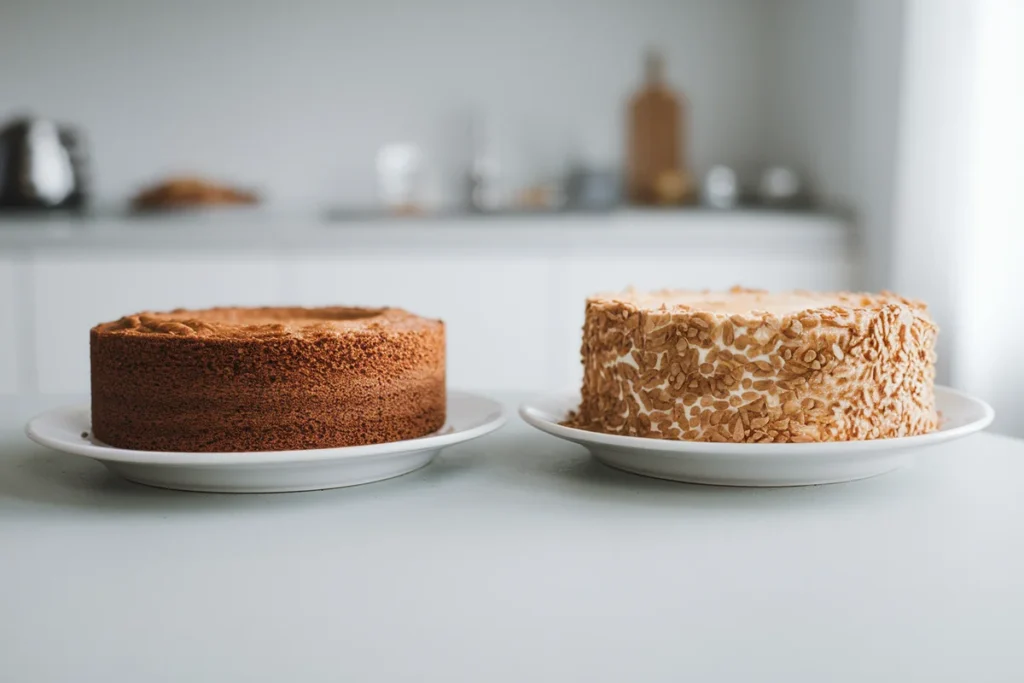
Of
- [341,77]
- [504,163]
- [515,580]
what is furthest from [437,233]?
[515,580]

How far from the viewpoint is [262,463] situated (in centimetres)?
60

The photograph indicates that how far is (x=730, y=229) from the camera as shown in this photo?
7.51 ft

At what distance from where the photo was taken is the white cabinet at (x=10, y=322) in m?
2.18

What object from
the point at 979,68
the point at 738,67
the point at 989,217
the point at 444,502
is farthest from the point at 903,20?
the point at 444,502

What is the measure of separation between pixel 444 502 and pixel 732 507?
0.19m

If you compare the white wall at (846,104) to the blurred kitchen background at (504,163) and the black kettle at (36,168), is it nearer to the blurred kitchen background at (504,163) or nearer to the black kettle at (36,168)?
the blurred kitchen background at (504,163)

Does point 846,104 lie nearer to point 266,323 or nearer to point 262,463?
point 266,323

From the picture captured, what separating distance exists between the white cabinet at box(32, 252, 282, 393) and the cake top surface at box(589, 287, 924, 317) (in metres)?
1.53

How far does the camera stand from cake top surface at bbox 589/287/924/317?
2.42 ft

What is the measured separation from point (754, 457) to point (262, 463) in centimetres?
31

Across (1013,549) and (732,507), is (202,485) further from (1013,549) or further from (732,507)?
(1013,549)

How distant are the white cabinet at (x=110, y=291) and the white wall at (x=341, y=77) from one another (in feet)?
2.13

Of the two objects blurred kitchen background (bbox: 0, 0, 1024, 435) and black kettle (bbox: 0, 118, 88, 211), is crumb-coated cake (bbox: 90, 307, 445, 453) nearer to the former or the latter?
blurred kitchen background (bbox: 0, 0, 1024, 435)

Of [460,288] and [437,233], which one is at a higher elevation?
[437,233]
